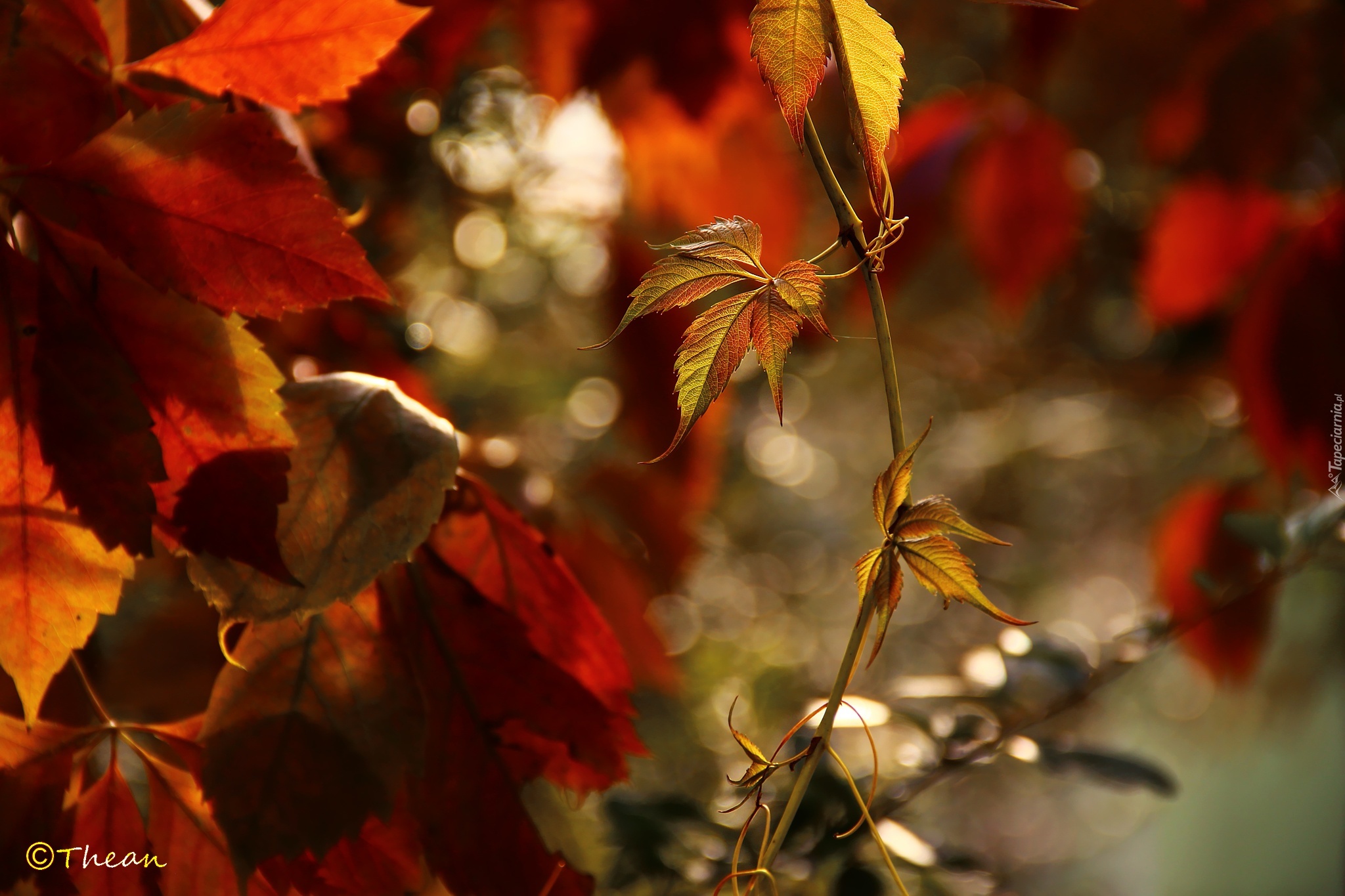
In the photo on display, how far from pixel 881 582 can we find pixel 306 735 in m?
0.11

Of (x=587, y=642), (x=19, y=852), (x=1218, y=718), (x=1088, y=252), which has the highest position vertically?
(x=1218, y=718)

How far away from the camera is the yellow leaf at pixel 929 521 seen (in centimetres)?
13

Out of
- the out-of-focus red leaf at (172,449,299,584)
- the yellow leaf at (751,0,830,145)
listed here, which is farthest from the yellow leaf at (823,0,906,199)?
the out-of-focus red leaf at (172,449,299,584)

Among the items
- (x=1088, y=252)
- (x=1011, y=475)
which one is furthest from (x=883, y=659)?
(x=1088, y=252)

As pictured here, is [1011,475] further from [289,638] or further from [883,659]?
[289,638]

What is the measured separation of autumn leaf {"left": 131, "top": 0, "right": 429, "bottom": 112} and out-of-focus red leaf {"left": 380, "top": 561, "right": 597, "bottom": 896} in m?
0.10

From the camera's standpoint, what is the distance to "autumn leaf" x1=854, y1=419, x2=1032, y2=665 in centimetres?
13

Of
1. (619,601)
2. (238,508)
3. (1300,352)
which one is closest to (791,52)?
(238,508)

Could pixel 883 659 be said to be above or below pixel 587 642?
above

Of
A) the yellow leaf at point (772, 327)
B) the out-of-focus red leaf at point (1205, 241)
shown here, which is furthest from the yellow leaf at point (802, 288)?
the out-of-focus red leaf at point (1205, 241)

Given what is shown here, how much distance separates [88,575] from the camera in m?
0.16

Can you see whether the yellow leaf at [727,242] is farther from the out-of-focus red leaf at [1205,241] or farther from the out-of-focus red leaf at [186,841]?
the out-of-focus red leaf at [1205,241]

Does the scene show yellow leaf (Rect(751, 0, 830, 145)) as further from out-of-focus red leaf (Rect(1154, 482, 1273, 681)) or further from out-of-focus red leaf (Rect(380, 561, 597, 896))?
out-of-focus red leaf (Rect(1154, 482, 1273, 681))

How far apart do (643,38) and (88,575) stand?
12.1 inches
